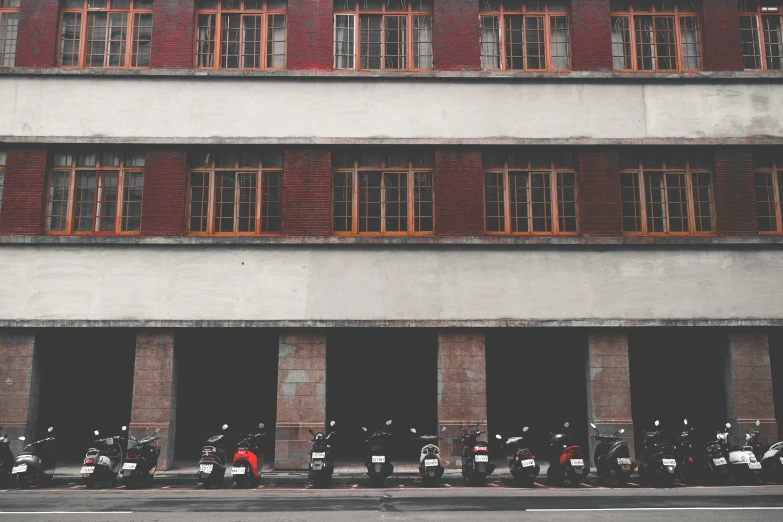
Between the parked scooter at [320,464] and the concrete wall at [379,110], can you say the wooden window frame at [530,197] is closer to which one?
the concrete wall at [379,110]

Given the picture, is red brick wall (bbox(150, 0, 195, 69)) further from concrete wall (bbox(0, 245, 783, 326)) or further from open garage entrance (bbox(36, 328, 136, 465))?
open garage entrance (bbox(36, 328, 136, 465))

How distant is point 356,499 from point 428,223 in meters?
7.70

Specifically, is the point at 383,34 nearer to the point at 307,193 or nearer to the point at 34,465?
the point at 307,193

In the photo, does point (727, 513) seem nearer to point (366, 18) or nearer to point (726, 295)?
point (726, 295)

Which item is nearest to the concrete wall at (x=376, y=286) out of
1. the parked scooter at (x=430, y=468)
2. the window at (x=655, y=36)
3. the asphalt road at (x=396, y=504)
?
the parked scooter at (x=430, y=468)

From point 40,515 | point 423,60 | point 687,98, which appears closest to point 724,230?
point 687,98

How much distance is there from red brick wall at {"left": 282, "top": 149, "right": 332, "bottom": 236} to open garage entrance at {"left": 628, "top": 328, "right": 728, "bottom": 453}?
8634 mm

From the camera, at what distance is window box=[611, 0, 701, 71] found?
756 inches

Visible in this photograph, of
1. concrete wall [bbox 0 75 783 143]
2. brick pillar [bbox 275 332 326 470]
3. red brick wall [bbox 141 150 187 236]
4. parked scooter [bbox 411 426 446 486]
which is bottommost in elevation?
parked scooter [bbox 411 426 446 486]

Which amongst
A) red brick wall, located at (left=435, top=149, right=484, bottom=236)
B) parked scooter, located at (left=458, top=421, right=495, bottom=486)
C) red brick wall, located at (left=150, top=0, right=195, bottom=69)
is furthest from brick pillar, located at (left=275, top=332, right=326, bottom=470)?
red brick wall, located at (left=150, top=0, right=195, bottom=69)

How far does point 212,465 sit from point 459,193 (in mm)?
8523

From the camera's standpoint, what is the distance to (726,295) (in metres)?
17.9

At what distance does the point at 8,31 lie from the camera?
749 inches

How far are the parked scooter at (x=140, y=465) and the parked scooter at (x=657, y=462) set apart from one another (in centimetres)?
986
